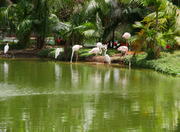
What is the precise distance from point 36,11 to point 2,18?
190cm

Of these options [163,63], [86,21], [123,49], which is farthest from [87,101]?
[86,21]

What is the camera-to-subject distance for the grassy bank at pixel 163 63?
16109 millimetres

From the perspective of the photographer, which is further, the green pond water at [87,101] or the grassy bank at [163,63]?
the grassy bank at [163,63]

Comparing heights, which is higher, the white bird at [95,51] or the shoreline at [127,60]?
the white bird at [95,51]

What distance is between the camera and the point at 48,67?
Result: 17.9m

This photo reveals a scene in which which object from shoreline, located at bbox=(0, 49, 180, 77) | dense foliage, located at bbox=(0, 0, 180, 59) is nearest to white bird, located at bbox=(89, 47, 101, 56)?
shoreline, located at bbox=(0, 49, 180, 77)

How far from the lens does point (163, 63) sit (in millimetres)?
17266

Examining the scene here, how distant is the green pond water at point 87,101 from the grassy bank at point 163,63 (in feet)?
1.51

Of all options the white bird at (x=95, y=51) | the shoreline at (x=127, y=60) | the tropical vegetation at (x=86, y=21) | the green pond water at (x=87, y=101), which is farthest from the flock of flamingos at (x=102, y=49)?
the green pond water at (x=87, y=101)

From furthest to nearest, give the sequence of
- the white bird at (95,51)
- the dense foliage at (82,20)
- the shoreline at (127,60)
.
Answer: the dense foliage at (82,20) < the white bird at (95,51) < the shoreline at (127,60)

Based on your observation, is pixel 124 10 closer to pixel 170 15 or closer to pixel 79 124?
pixel 170 15

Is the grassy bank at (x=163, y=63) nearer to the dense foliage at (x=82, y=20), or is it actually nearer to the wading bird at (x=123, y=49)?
the wading bird at (x=123, y=49)

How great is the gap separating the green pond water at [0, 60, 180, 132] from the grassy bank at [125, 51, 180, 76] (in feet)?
1.51

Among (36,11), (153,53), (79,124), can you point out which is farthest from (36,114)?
(36,11)
